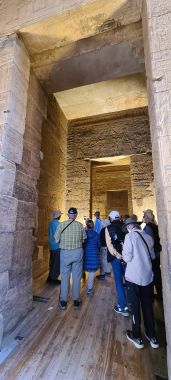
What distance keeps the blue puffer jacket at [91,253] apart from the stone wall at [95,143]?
261 cm

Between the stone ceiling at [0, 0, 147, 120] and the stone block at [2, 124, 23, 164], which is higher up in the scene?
the stone ceiling at [0, 0, 147, 120]

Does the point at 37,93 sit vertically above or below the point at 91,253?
above

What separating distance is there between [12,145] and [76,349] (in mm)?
2375

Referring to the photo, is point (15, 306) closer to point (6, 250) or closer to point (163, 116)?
point (6, 250)

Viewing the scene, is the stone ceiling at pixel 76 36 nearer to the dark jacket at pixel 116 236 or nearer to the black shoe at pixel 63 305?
the dark jacket at pixel 116 236

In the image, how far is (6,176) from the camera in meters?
2.29

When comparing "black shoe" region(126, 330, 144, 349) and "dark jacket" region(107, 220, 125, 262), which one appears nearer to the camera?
"black shoe" region(126, 330, 144, 349)

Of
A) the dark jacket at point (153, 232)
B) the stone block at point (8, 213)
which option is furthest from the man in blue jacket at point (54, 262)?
the dark jacket at point (153, 232)

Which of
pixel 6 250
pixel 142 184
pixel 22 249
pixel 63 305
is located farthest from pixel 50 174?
pixel 63 305

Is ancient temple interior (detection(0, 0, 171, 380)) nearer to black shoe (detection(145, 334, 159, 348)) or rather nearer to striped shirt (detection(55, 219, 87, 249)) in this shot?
black shoe (detection(145, 334, 159, 348))

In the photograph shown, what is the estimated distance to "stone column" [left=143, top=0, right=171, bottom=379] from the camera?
151cm

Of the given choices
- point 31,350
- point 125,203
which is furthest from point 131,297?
point 125,203

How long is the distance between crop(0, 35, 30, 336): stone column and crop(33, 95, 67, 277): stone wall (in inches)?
74.1

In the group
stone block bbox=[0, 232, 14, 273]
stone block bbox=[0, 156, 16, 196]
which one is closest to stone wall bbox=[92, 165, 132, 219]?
stone block bbox=[0, 156, 16, 196]
